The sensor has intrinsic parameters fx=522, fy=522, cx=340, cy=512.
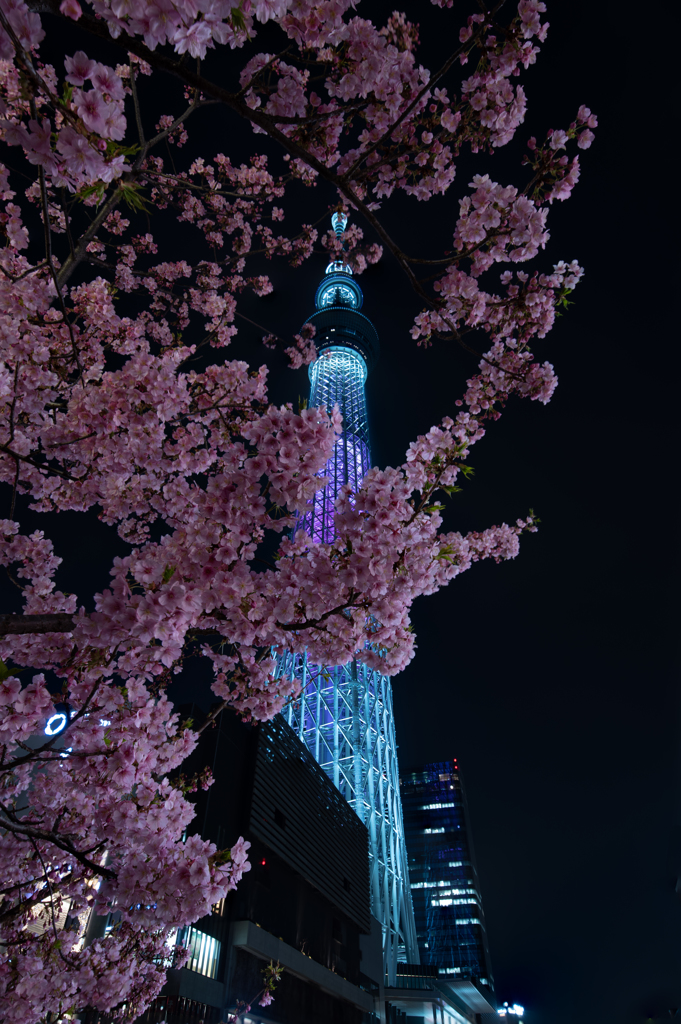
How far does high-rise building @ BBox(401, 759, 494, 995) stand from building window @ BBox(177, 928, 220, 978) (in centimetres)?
A: 7213

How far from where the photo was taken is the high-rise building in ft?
226

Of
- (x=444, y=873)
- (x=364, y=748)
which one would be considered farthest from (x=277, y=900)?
(x=444, y=873)

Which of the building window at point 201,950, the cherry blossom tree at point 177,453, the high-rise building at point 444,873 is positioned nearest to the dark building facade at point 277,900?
the building window at point 201,950

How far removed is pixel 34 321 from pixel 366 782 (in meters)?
29.7

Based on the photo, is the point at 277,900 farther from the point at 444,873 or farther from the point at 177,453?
the point at 444,873

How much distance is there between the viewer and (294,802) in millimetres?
16344

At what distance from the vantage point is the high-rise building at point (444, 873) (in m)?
69.0

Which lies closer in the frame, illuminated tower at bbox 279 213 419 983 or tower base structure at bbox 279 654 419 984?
tower base structure at bbox 279 654 419 984

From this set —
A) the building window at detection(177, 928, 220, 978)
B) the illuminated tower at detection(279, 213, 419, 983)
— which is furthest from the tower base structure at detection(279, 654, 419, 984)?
the building window at detection(177, 928, 220, 978)

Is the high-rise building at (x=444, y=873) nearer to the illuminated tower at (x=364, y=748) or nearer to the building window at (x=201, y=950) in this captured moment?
the illuminated tower at (x=364, y=748)

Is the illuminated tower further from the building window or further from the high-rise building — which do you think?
the high-rise building

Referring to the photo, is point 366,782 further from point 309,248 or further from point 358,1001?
point 309,248

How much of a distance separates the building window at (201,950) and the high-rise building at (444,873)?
72.1m

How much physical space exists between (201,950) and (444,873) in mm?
77453
